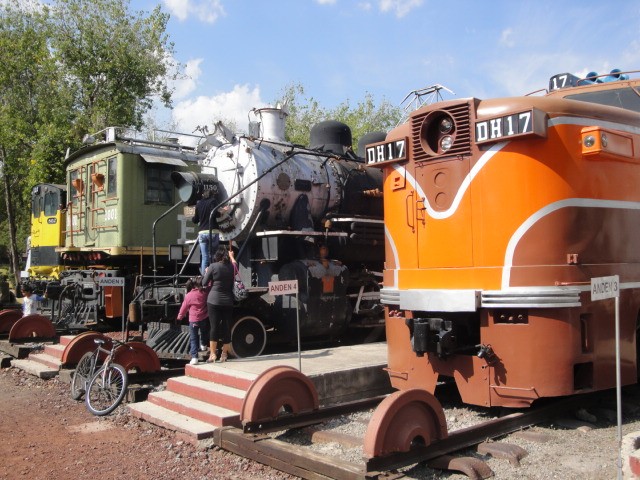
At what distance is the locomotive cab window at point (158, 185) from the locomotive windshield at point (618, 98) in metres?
9.29

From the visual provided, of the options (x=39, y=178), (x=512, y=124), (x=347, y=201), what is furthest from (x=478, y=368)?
(x=39, y=178)

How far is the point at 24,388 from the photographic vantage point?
30.2 ft

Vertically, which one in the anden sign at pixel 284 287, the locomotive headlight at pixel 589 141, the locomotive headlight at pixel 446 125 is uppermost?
the locomotive headlight at pixel 446 125

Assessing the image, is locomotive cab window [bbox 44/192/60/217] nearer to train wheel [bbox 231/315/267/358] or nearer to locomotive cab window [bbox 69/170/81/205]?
locomotive cab window [bbox 69/170/81/205]

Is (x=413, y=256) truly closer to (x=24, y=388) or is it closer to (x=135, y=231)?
(x=24, y=388)

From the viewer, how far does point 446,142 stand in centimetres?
616

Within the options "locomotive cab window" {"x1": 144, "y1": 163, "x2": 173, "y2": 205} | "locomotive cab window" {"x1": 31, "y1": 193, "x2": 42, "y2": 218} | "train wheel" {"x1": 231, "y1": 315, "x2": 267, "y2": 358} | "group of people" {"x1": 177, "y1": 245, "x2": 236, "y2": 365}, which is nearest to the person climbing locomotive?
"group of people" {"x1": 177, "y1": 245, "x2": 236, "y2": 365}

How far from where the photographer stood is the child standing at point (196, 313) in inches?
340

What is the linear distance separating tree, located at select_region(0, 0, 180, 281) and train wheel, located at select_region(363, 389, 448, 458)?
2123 cm

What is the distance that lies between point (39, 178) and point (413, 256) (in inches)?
736

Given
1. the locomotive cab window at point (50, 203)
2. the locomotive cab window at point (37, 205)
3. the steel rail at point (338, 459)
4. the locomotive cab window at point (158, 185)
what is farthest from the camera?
the locomotive cab window at point (37, 205)

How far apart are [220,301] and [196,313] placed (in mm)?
617

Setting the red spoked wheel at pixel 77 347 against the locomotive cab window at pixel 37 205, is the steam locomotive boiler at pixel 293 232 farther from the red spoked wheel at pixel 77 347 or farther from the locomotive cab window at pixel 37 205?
the locomotive cab window at pixel 37 205

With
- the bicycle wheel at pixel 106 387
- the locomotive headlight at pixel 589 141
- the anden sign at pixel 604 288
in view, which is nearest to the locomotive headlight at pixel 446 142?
the locomotive headlight at pixel 589 141
